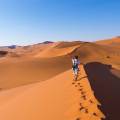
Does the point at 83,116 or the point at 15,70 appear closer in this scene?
the point at 83,116

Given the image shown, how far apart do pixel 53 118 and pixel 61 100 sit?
170 centimetres

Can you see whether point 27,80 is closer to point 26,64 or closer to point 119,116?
point 26,64

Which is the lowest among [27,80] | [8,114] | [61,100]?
[27,80]

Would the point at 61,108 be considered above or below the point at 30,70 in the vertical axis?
above

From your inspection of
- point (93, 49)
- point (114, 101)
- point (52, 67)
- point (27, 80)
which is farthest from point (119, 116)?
point (93, 49)

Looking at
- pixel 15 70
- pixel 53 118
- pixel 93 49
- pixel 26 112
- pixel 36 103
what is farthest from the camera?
pixel 93 49

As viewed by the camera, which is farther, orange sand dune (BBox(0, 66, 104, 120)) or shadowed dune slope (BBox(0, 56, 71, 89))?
shadowed dune slope (BBox(0, 56, 71, 89))

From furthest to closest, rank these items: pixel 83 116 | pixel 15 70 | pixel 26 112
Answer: pixel 15 70 → pixel 26 112 → pixel 83 116

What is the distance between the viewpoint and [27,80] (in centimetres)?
2677

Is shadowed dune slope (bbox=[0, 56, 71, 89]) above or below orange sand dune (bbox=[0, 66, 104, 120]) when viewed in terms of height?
below

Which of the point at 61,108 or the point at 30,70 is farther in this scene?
the point at 30,70

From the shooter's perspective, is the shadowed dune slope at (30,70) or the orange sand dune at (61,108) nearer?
the orange sand dune at (61,108)

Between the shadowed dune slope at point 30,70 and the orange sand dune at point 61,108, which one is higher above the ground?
the orange sand dune at point 61,108

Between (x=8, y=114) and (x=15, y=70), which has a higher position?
(x=8, y=114)
